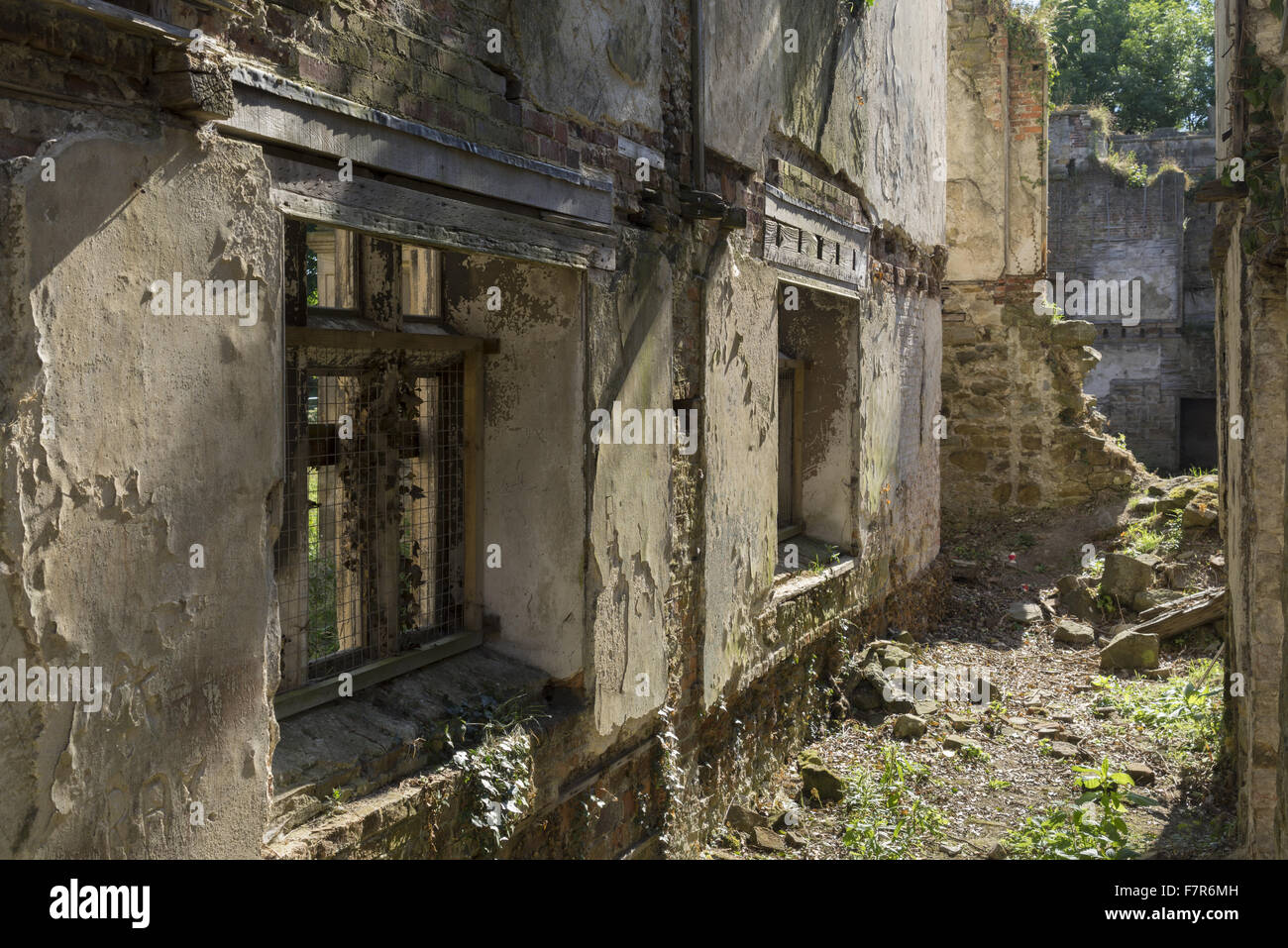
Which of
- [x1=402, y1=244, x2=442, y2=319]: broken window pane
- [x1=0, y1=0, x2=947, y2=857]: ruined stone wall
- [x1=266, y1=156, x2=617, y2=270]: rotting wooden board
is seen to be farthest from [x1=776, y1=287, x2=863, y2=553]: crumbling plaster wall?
[x1=266, y1=156, x2=617, y2=270]: rotting wooden board

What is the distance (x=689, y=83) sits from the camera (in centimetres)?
498

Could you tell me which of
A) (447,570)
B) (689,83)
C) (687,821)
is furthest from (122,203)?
(687,821)

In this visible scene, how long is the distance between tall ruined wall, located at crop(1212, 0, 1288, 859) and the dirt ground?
20.6 inches

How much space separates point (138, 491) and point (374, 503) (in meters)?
1.50

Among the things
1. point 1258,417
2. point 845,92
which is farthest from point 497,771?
point 845,92

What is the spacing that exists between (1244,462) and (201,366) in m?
4.55

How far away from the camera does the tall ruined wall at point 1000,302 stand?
1191 centimetres

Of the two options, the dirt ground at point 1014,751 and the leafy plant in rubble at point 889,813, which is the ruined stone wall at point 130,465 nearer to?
the dirt ground at point 1014,751

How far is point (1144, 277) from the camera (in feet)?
76.2

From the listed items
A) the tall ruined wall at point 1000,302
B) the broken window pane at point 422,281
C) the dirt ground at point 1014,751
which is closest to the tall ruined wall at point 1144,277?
the tall ruined wall at point 1000,302

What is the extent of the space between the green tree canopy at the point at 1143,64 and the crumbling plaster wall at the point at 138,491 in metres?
29.3

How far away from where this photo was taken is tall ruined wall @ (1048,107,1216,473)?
22.2m

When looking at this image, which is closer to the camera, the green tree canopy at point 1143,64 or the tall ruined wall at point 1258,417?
the tall ruined wall at point 1258,417

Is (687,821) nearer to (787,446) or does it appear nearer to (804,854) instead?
(804,854)
